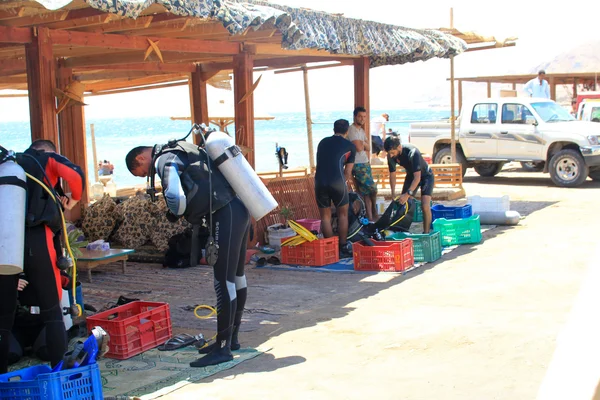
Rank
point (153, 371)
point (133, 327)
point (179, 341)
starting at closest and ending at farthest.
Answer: point (153, 371) < point (133, 327) < point (179, 341)

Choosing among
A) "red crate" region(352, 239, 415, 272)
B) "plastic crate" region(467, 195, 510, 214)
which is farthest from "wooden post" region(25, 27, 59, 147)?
"plastic crate" region(467, 195, 510, 214)

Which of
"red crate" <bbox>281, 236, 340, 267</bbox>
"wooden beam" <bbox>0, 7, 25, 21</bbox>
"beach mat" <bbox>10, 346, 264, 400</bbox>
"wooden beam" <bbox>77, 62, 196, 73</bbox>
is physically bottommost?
"beach mat" <bbox>10, 346, 264, 400</bbox>

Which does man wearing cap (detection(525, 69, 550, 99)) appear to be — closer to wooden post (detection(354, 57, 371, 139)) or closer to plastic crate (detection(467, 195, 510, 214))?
wooden post (detection(354, 57, 371, 139))

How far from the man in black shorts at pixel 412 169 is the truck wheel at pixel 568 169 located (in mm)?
7236

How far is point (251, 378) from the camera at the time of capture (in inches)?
211

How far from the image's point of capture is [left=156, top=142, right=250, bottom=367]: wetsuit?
5.54 metres

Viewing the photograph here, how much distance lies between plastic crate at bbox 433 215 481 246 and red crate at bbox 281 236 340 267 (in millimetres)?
1729

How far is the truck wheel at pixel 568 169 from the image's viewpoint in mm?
16703

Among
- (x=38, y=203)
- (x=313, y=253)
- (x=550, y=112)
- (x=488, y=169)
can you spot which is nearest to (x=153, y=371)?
(x=38, y=203)

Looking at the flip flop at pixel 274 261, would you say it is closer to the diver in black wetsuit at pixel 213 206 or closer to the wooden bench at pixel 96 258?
the wooden bench at pixel 96 258

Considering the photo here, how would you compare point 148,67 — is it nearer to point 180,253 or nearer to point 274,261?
point 180,253

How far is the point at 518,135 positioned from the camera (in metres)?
17.4

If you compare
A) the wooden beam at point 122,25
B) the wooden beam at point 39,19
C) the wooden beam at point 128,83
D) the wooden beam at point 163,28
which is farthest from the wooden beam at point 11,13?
the wooden beam at point 128,83

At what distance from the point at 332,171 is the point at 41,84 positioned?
12.2ft
